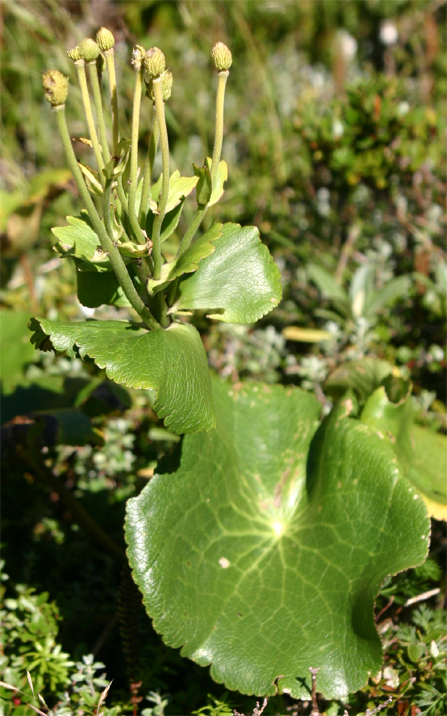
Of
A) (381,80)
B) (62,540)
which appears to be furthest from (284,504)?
(381,80)

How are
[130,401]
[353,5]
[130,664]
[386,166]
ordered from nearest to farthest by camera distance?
[130,664] < [130,401] < [386,166] < [353,5]

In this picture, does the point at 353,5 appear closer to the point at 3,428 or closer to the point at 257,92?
the point at 257,92

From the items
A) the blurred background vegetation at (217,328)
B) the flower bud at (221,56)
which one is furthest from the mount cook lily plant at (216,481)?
the blurred background vegetation at (217,328)

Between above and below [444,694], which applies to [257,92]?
above

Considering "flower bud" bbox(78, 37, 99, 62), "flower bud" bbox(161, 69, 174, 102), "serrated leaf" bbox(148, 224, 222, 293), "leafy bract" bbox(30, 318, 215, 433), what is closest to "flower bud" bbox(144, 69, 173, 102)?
"flower bud" bbox(161, 69, 174, 102)

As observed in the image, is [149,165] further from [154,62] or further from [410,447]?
[410,447]

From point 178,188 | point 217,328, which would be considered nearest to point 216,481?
point 178,188
